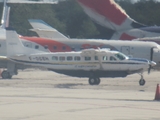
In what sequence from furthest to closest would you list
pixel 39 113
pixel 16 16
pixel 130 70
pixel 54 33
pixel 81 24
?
1. pixel 16 16
2. pixel 81 24
3. pixel 54 33
4. pixel 130 70
5. pixel 39 113

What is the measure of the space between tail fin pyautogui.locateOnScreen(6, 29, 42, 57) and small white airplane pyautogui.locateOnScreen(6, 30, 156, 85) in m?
0.28

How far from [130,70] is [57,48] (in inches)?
288

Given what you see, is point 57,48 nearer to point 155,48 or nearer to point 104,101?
point 155,48

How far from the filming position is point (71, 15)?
6644 cm

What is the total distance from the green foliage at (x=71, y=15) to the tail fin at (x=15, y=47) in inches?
868

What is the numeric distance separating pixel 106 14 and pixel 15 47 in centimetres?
1576

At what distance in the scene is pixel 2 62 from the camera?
129 ft

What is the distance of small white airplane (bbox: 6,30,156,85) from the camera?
3469 cm

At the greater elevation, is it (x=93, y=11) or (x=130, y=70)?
(x=93, y=11)

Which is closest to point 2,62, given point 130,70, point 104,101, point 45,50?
point 45,50

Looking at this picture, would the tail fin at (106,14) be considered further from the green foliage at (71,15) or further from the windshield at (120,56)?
the windshield at (120,56)

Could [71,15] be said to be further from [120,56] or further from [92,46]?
[120,56]

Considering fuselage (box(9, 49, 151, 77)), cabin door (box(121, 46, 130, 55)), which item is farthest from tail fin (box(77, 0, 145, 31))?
fuselage (box(9, 49, 151, 77))

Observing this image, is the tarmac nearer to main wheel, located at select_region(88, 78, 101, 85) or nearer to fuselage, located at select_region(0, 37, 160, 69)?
main wheel, located at select_region(88, 78, 101, 85)
